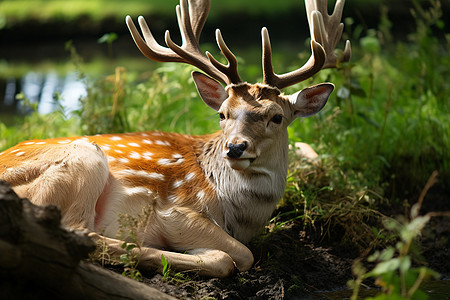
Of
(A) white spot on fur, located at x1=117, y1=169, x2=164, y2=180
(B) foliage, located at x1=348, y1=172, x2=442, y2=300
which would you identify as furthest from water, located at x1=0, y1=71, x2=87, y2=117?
(B) foliage, located at x1=348, y1=172, x2=442, y2=300

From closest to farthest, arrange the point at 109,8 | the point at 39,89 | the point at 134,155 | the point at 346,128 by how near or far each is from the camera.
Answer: the point at 134,155 → the point at 346,128 → the point at 39,89 → the point at 109,8

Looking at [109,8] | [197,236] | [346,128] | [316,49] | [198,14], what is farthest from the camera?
[109,8]

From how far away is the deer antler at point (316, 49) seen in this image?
4.42 meters

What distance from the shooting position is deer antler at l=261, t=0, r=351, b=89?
4.42 m

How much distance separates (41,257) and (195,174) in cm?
185

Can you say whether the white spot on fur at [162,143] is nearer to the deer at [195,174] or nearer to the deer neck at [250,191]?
the deer at [195,174]

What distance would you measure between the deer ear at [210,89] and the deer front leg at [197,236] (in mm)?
889

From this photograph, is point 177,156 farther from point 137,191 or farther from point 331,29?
point 331,29

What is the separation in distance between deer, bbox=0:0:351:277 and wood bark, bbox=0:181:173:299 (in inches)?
37.7

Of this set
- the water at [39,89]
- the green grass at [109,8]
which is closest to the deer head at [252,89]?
the water at [39,89]

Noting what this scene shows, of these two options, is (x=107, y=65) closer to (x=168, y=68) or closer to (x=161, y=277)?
(x=168, y=68)

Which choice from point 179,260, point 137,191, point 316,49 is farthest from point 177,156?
point 316,49

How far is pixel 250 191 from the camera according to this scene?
14.4 feet

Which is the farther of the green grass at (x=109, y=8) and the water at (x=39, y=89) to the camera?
the green grass at (x=109, y=8)
